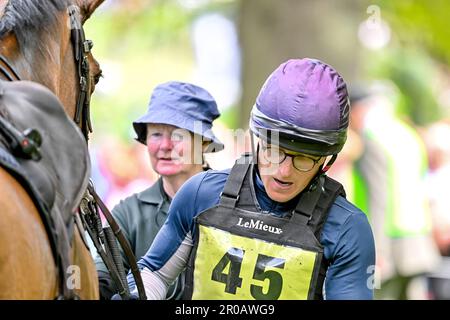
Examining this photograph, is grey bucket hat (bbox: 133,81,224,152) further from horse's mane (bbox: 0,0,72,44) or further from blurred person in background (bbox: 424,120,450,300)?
blurred person in background (bbox: 424,120,450,300)

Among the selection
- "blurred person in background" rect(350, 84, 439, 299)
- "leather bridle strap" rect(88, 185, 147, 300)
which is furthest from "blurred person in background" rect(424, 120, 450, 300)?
"leather bridle strap" rect(88, 185, 147, 300)

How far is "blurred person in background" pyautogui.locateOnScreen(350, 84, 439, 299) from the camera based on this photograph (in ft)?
30.4

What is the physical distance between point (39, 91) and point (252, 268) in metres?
1.03

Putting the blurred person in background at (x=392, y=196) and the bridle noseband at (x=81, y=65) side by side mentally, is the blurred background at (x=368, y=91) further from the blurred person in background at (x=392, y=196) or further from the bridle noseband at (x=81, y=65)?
the bridle noseband at (x=81, y=65)

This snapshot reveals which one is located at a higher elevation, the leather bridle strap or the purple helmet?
the purple helmet

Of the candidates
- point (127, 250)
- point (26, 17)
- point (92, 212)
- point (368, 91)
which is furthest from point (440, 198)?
point (26, 17)

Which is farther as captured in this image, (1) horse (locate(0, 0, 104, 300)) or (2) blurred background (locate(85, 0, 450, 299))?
(2) blurred background (locate(85, 0, 450, 299))

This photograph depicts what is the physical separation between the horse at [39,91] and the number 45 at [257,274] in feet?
1.60

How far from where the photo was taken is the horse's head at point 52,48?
12.6 feet

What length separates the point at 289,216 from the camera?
392 cm

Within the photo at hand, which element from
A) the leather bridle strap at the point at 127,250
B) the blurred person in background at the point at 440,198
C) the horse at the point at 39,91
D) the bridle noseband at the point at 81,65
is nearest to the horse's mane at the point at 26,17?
the horse at the point at 39,91

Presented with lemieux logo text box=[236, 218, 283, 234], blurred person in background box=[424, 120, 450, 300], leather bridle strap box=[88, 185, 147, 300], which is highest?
lemieux logo text box=[236, 218, 283, 234]

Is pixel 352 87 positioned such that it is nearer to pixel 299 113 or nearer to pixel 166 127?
pixel 166 127

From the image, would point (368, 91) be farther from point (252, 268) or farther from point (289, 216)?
point (252, 268)
